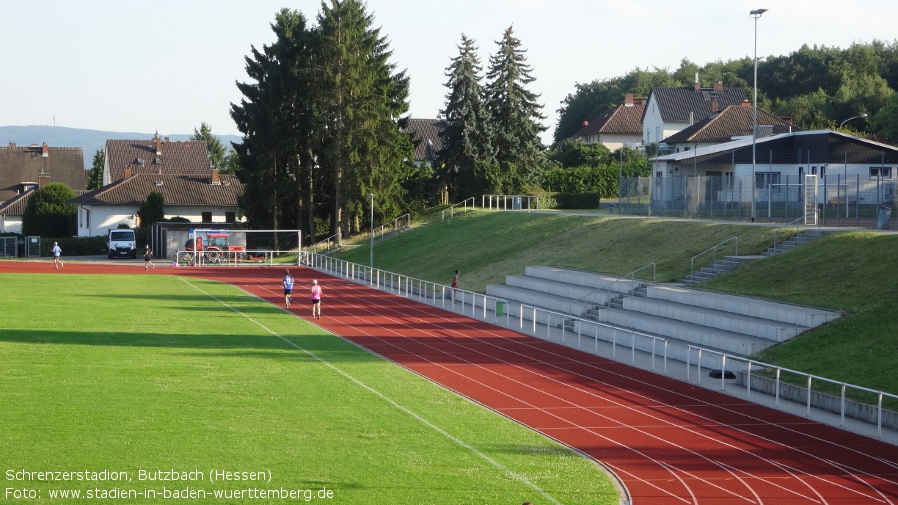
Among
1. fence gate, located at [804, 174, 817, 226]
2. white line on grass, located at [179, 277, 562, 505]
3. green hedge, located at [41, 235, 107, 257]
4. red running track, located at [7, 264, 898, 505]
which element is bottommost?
red running track, located at [7, 264, 898, 505]

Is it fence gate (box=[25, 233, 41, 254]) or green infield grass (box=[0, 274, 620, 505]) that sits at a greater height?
fence gate (box=[25, 233, 41, 254])

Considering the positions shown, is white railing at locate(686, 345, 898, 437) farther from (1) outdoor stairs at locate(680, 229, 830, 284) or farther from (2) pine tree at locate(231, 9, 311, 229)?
(2) pine tree at locate(231, 9, 311, 229)

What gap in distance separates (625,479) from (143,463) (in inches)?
255

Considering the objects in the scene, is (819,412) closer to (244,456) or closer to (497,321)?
(244,456)

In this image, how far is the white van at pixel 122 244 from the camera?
2603 inches

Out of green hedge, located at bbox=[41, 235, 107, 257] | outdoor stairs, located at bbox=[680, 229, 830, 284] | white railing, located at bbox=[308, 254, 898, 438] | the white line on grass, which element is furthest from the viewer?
green hedge, located at bbox=[41, 235, 107, 257]

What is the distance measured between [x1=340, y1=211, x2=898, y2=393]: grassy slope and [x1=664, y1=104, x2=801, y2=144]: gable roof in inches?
796

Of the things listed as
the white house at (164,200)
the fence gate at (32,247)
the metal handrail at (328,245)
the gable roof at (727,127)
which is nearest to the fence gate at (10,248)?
the fence gate at (32,247)

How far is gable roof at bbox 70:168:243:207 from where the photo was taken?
76500 millimetres

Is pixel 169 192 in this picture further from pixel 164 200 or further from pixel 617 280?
pixel 617 280

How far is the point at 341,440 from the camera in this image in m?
14.6

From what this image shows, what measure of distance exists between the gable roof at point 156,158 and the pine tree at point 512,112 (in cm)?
3710

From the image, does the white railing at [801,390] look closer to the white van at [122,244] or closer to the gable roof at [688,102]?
the white van at [122,244]

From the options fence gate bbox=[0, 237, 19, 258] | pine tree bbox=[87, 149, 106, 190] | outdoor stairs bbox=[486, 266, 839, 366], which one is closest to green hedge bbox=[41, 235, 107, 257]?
fence gate bbox=[0, 237, 19, 258]
